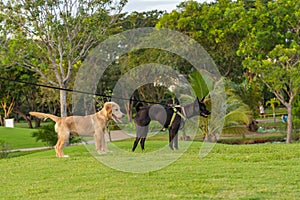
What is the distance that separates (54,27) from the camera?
1950 cm

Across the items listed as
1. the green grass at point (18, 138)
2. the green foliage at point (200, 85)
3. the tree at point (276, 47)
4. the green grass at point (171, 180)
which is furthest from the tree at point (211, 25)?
the green grass at point (171, 180)

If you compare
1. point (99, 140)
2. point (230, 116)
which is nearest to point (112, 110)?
point (99, 140)

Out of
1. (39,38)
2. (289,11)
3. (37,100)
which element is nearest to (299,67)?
(289,11)

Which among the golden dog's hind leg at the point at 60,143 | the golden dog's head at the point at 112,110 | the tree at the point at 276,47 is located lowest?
the golden dog's hind leg at the point at 60,143

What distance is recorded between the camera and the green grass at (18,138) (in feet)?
84.4

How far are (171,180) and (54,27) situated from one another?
12.9 meters

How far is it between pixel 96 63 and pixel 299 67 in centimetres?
852

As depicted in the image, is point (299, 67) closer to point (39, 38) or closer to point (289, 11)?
point (289, 11)

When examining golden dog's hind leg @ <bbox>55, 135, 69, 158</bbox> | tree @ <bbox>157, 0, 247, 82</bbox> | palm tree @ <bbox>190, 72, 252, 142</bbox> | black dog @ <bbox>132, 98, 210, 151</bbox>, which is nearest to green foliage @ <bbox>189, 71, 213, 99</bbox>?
palm tree @ <bbox>190, 72, 252, 142</bbox>

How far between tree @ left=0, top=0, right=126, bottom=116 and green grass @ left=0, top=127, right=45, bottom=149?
6007 mm

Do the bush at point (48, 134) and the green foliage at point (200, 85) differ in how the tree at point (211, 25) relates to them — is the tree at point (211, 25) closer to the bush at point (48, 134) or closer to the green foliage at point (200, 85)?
the green foliage at point (200, 85)

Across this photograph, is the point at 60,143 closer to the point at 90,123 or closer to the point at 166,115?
the point at 90,123

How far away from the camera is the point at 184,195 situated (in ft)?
21.6

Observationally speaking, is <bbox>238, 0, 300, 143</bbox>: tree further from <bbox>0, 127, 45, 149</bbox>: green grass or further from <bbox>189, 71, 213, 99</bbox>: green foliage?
<bbox>0, 127, 45, 149</bbox>: green grass
